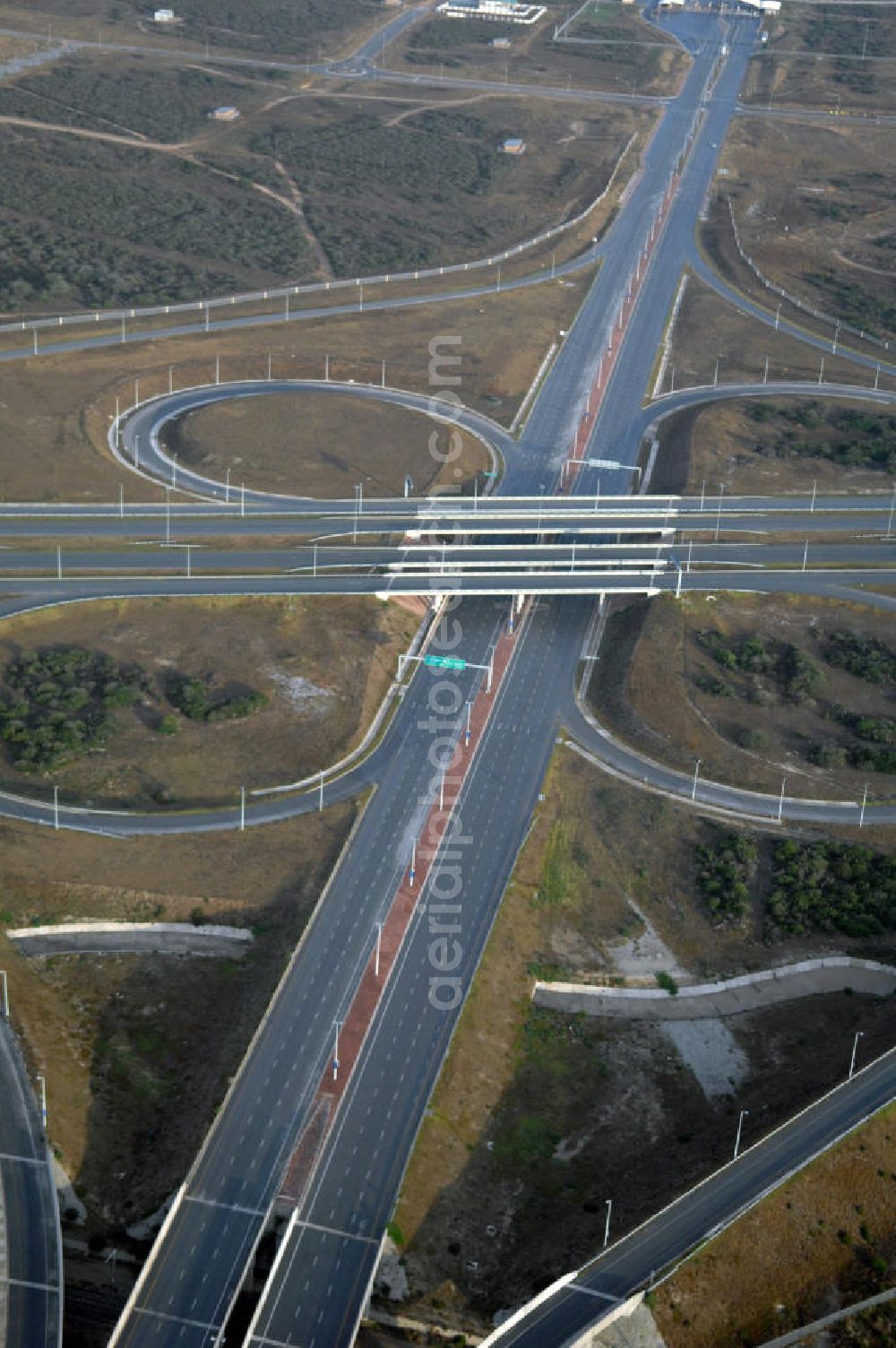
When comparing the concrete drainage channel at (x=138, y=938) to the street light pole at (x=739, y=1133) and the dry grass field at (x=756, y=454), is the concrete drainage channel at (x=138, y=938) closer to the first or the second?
the street light pole at (x=739, y=1133)

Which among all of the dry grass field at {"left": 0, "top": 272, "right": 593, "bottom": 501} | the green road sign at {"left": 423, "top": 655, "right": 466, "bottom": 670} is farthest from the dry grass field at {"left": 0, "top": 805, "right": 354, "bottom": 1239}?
the dry grass field at {"left": 0, "top": 272, "right": 593, "bottom": 501}

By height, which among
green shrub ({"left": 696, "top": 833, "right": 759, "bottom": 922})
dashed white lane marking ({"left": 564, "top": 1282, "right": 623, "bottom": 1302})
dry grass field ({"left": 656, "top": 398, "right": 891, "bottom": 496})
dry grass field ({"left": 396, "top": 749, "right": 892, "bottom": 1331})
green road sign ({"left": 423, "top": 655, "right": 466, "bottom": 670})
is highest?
dry grass field ({"left": 656, "top": 398, "right": 891, "bottom": 496})

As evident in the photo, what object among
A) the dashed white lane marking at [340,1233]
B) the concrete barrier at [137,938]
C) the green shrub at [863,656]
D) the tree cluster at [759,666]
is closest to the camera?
the dashed white lane marking at [340,1233]

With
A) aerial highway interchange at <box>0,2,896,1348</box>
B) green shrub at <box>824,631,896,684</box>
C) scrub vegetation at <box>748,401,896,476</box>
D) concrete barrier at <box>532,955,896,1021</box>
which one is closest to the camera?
aerial highway interchange at <box>0,2,896,1348</box>

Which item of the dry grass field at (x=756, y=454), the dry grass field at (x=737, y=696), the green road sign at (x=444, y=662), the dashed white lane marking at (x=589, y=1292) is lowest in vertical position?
the dashed white lane marking at (x=589, y=1292)

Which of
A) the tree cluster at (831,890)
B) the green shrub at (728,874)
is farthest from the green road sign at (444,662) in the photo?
the tree cluster at (831,890)

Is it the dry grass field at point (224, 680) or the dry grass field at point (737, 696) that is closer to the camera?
the dry grass field at point (224, 680)

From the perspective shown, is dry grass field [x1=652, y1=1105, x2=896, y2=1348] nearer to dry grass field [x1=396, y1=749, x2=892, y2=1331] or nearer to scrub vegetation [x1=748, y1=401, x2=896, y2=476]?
dry grass field [x1=396, y1=749, x2=892, y2=1331]

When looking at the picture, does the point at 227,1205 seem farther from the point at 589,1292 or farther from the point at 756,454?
the point at 756,454
